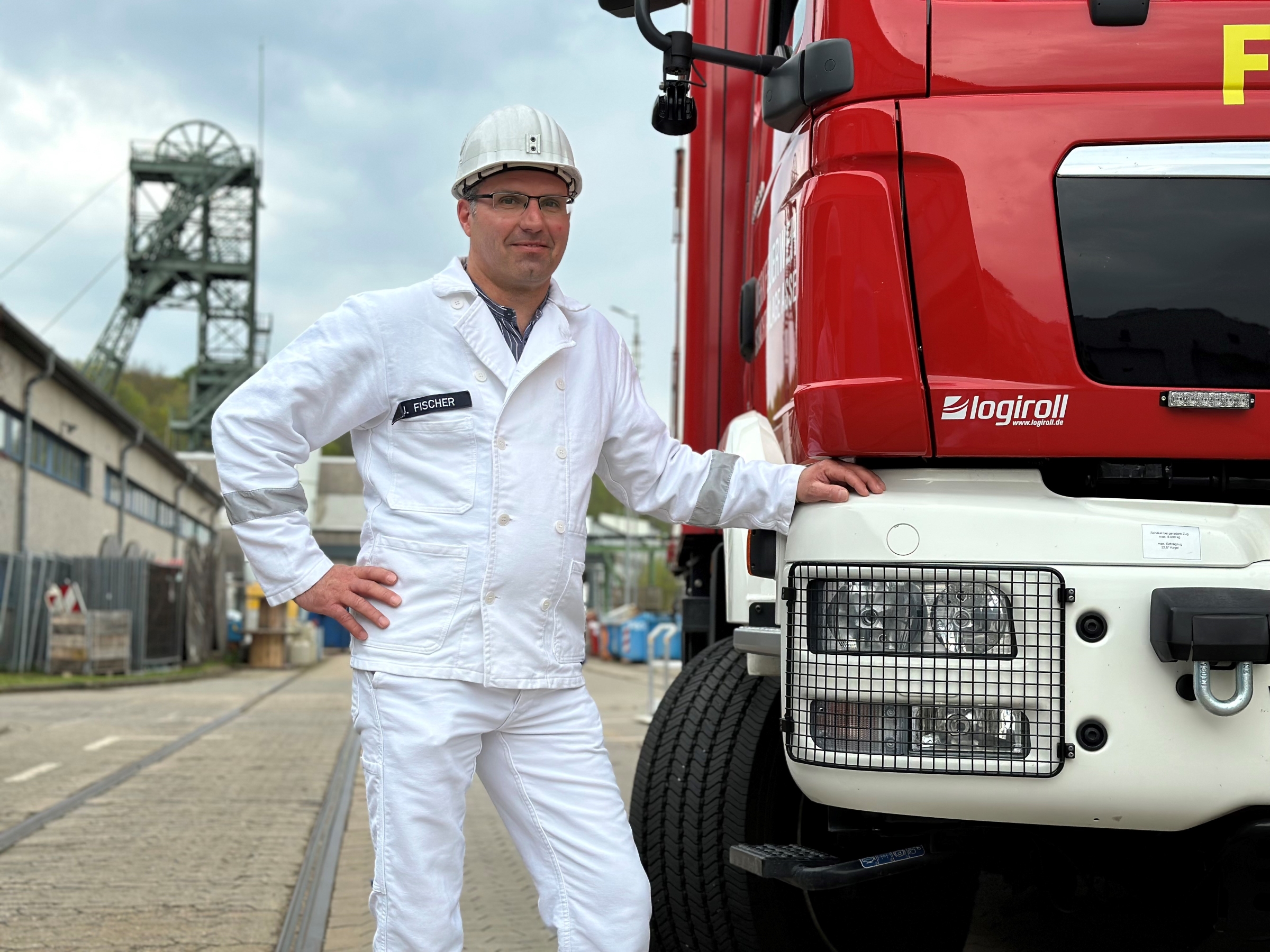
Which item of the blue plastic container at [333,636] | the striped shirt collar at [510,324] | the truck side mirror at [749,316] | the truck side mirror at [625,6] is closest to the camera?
the striped shirt collar at [510,324]

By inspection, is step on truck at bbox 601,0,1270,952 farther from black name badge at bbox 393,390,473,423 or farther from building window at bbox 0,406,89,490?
building window at bbox 0,406,89,490

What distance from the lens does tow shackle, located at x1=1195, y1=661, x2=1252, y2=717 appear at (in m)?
2.48

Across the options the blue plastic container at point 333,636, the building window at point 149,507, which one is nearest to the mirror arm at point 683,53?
the building window at point 149,507

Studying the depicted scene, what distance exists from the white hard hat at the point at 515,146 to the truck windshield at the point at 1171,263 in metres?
0.95

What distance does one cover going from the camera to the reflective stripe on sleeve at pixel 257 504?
2.76 metres

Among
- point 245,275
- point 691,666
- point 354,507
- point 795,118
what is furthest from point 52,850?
point 245,275

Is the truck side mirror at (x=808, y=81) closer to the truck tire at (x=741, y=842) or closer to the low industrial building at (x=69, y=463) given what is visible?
the truck tire at (x=741, y=842)

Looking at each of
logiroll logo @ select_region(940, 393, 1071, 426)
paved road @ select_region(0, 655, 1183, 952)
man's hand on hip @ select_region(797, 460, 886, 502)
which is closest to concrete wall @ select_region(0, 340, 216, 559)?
paved road @ select_region(0, 655, 1183, 952)

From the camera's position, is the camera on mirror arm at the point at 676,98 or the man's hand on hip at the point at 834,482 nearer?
the man's hand on hip at the point at 834,482

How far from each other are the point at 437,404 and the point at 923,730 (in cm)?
108

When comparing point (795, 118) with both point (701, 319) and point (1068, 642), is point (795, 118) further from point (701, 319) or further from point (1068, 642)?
point (701, 319)

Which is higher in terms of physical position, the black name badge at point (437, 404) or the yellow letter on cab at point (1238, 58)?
the yellow letter on cab at point (1238, 58)

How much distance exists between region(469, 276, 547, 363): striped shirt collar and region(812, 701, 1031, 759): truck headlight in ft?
2.99

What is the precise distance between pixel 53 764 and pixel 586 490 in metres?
7.74
